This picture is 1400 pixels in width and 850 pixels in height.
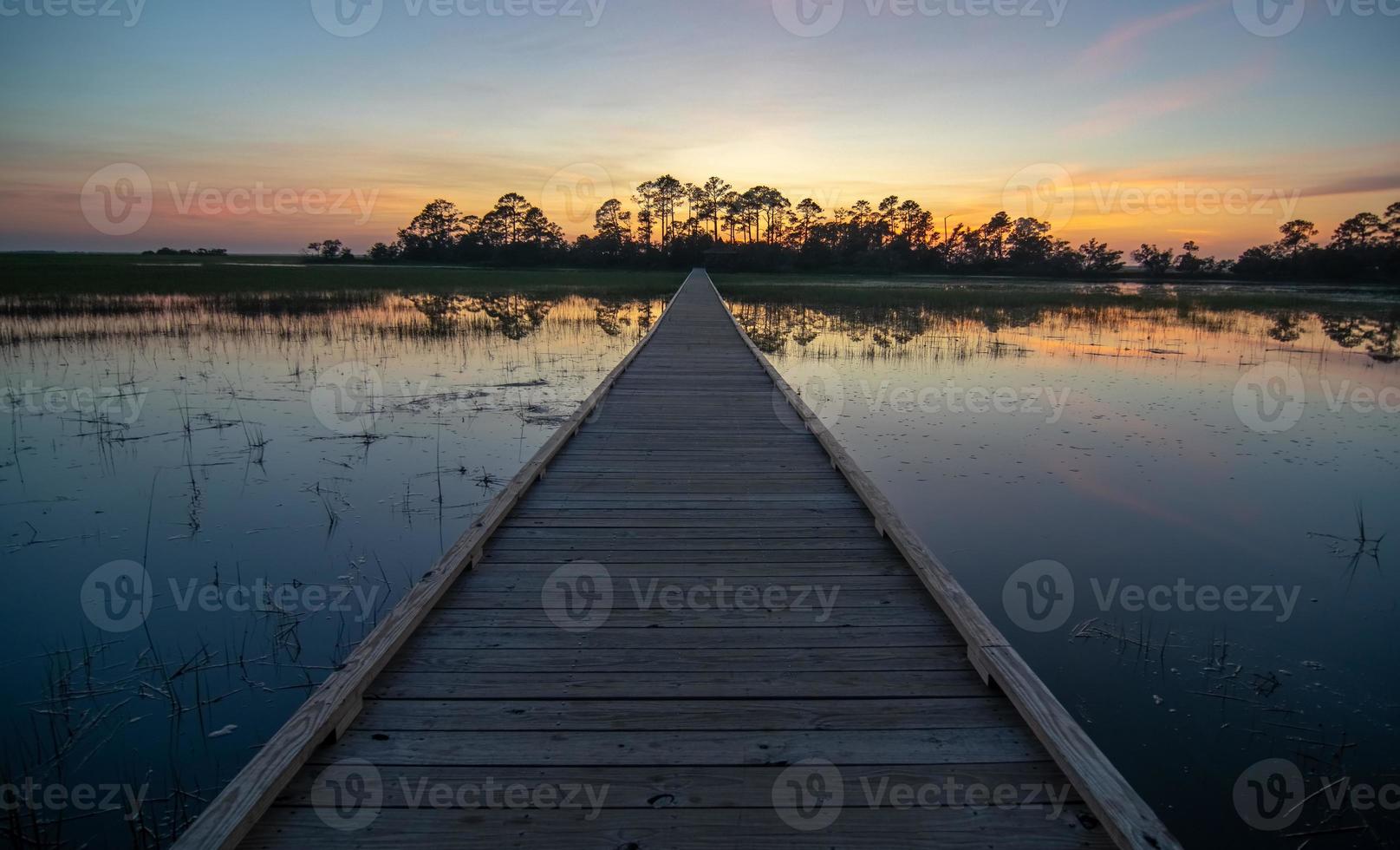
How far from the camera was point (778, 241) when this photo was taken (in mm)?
84875

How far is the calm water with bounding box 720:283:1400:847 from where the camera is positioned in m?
3.02

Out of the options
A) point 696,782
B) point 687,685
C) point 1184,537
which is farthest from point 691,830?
point 1184,537

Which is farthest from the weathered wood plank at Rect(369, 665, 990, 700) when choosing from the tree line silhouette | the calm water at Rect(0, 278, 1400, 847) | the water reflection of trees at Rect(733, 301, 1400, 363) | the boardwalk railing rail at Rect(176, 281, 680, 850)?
the tree line silhouette

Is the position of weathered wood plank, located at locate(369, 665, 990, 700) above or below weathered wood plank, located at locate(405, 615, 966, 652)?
below

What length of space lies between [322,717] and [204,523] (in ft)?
13.4

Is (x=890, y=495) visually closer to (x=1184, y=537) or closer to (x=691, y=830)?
(x=1184, y=537)

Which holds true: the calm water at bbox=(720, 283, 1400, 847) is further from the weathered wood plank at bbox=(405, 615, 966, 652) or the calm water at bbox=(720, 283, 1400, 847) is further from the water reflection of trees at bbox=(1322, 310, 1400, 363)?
the weathered wood plank at bbox=(405, 615, 966, 652)

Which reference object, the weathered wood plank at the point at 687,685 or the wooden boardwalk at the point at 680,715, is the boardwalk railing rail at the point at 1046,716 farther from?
the weathered wood plank at the point at 687,685

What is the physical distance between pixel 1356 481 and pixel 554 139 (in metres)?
30.6

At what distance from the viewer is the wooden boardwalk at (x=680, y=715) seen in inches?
72.6

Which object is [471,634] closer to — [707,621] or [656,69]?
[707,621]

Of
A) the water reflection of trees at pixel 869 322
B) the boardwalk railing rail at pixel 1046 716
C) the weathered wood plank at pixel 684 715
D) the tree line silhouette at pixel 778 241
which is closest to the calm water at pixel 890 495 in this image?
the boardwalk railing rail at pixel 1046 716

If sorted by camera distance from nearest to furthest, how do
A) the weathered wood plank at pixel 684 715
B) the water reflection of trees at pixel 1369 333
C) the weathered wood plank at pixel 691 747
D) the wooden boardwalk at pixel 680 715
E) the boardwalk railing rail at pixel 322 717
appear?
the boardwalk railing rail at pixel 322 717 < the wooden boardwalk at pixel 680 715 < the weathered wood plank at pixel 691 747 < the weathered wood plank at pixel 684 715 < the water reflection of trees at pixel 1369 333

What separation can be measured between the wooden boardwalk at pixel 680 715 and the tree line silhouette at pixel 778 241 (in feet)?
201
